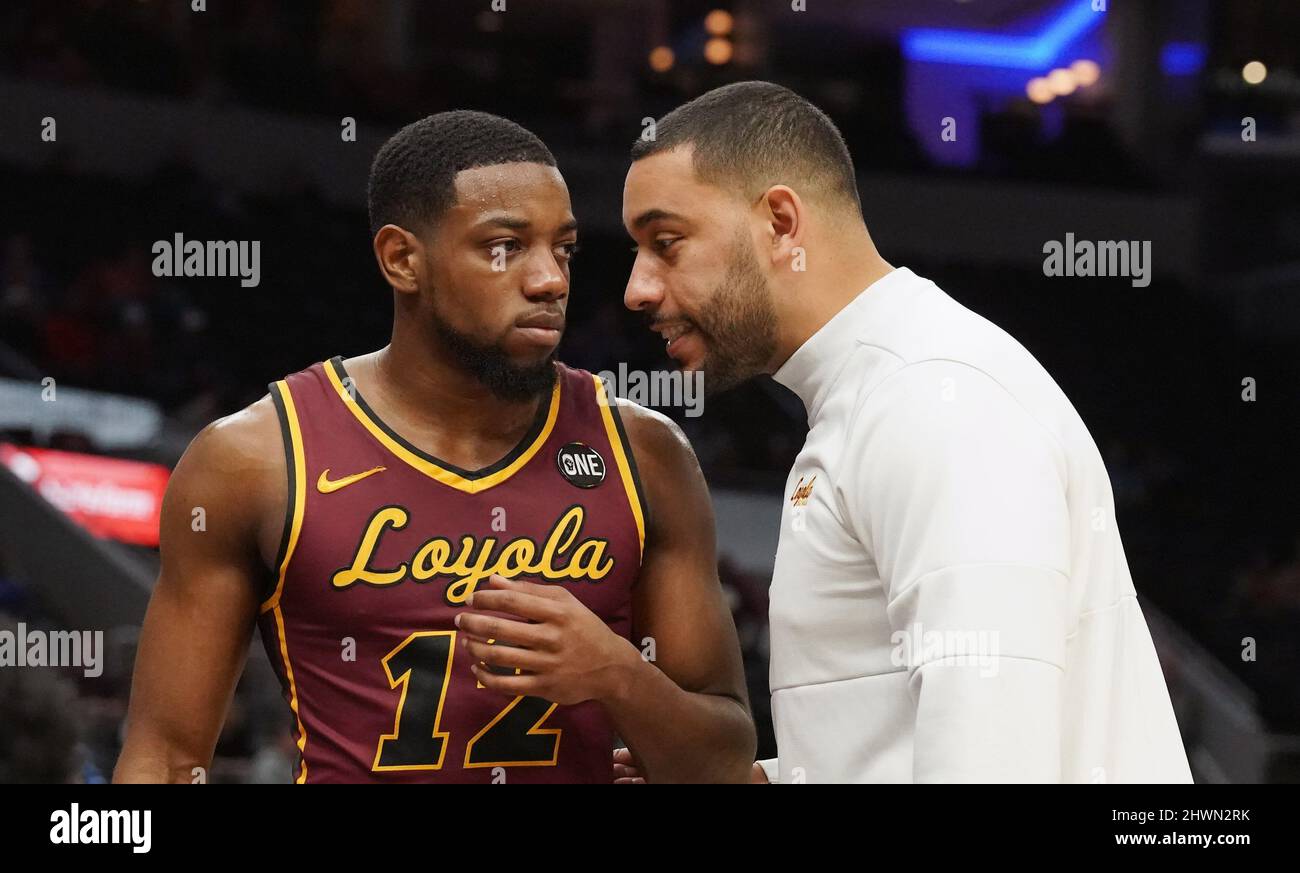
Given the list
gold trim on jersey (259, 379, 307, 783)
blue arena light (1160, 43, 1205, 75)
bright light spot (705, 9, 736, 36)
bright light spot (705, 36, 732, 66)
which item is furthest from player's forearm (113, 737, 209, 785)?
blue arena light (1160, 43, 1205, 75)

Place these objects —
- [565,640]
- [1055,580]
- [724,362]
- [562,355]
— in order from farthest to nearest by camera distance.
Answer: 1. [562,355]
2. [724,362]
3. [565,640]
4. [1055,580]

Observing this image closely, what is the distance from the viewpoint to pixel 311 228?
34.4ft

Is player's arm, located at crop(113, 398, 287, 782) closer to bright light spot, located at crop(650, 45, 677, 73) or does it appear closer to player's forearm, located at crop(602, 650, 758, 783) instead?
player's forearm, located at crop(602, 650, 758, 783)

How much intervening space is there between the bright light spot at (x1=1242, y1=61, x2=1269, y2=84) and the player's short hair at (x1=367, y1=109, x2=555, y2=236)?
40.1ft

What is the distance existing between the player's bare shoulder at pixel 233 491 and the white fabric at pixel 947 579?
784 mm

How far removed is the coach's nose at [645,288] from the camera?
2055 millimetres

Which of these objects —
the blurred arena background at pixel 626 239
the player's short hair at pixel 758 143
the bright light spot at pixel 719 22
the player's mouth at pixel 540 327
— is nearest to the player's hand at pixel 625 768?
the player's mouth at pixel 540 327

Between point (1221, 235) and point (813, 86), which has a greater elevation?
point (813, 86)

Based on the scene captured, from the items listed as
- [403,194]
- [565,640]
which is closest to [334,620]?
[565,640]

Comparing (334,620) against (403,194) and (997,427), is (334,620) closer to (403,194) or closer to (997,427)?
(403,194)

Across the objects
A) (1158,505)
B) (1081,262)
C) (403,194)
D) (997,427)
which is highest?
(1081,262)

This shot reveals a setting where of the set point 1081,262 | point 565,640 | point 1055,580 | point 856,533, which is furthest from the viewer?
point 1081,262

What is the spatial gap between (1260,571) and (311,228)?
6.85 m

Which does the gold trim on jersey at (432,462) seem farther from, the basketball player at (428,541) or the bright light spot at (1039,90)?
the bright light spot at (1039,90)
